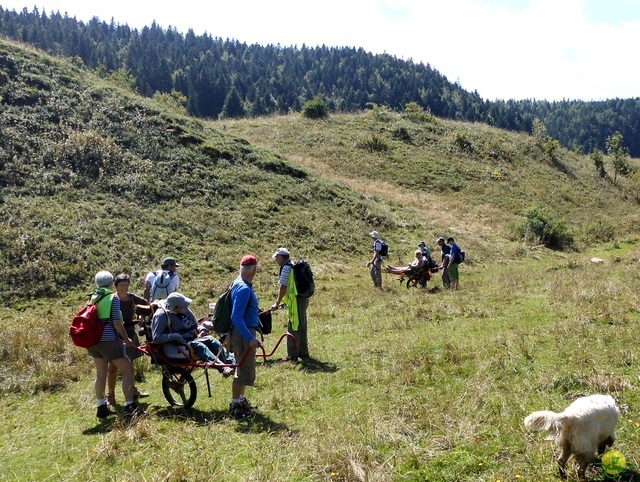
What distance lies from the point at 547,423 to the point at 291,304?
5.46 meters

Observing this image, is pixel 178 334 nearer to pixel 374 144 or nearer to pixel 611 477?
pixel 611 477

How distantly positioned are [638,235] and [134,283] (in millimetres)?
33711

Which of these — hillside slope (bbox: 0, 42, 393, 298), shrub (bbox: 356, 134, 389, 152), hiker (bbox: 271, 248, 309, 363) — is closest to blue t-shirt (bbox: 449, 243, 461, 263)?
hiker (bbox: 271, 248, 309, 363)

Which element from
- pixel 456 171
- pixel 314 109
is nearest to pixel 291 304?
pixel 456 171

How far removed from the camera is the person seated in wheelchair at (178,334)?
22.9ft

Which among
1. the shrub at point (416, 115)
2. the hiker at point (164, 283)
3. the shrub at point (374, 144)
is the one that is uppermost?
the shrub at point (416, 115)

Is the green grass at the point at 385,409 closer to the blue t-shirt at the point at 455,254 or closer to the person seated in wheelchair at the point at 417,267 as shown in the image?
the blue t-shirt at the point at 455,254

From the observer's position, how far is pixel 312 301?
621 inches

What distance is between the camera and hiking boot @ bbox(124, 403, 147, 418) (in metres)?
6.97

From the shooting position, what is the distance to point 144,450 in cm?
571

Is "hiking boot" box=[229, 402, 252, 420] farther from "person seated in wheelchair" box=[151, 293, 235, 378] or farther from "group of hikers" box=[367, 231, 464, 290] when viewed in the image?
"group of hikers" box=[367, 231, 464, 290]

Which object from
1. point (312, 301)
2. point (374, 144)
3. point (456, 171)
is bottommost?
point (312, 301)

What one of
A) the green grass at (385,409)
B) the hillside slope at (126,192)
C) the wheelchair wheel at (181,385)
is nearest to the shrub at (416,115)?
the hillside slope at (126,192)

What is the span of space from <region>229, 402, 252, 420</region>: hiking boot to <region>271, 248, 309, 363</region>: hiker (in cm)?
224
